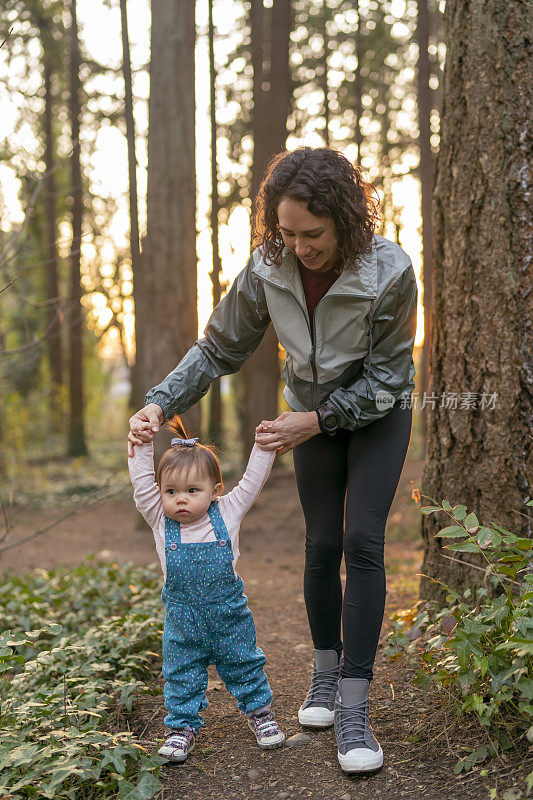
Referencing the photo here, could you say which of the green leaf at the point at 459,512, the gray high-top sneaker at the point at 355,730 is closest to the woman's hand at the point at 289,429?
the green leaf at the point at 459,512

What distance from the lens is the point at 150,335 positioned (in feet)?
25.5

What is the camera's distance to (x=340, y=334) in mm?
2836

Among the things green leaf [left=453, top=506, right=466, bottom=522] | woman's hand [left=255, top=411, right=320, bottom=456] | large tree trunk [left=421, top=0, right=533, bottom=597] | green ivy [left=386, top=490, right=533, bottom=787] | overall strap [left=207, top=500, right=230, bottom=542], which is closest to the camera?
green ivy [left=386, top=490, right=533, bottom=787]

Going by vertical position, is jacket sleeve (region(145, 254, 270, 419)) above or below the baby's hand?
above

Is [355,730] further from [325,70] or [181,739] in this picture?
[325,70]

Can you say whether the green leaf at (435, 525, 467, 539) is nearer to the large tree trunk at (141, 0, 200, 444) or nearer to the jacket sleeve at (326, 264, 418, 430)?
the jacket sleeve at (326, 264, 418, 430)

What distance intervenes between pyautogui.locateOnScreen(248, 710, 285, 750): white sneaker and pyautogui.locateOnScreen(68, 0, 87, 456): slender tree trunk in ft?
41.4

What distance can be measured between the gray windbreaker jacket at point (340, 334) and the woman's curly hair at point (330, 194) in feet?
0.31

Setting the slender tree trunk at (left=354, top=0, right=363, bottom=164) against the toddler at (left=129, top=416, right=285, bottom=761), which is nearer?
the toddler at (left=129, top=416, right=285, bottom=761)

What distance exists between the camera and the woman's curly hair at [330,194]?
2.63 m

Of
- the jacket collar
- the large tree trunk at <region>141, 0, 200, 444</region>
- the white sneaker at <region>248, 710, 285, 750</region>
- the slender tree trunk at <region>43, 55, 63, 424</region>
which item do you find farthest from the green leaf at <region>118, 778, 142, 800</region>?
the slender tree trunk at <region>43, 55, 63, 424</region>

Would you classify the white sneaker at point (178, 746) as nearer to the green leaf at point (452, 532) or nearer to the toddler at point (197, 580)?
the toddler at point (197, 580)

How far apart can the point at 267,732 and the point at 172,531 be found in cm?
92

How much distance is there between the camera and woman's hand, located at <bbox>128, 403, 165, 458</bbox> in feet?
9.23
